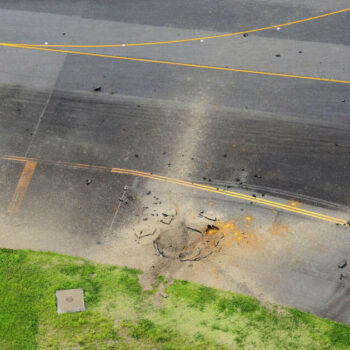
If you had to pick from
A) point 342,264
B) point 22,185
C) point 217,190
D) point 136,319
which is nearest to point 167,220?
point 217,190

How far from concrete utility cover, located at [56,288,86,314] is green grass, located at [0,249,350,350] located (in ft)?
0.57

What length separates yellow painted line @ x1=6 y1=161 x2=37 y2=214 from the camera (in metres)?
18.5

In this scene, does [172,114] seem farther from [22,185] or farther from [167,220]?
[22,185]

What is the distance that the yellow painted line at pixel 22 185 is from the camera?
1848 centimetres

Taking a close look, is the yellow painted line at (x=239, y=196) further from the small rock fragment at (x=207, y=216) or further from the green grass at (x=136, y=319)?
the green grass at (x=136, y=319)

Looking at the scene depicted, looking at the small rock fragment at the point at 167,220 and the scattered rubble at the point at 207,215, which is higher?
the scattered rubble at the point at 207,215

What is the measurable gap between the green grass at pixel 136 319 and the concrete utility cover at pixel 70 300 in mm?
173

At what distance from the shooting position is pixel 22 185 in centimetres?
1895

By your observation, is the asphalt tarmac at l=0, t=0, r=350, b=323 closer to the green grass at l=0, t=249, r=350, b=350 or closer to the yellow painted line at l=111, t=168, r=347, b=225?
the yellow painted line at l=111, t=168, r=347, b=225

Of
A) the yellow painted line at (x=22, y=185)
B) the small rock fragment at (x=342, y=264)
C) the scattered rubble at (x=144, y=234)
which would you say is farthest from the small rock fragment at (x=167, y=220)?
the small rock fragment at (x=342, y=264)

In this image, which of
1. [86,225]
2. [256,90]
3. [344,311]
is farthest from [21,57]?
[344,311]

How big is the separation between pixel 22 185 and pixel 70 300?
5074mm

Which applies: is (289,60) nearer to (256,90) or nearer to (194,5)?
(256,90)

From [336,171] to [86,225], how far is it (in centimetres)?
960
